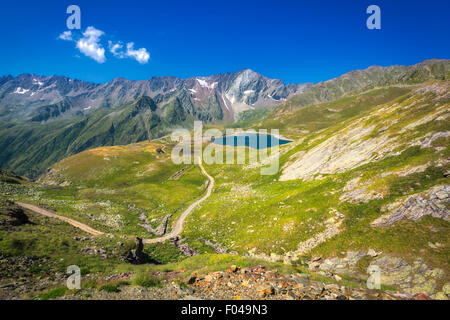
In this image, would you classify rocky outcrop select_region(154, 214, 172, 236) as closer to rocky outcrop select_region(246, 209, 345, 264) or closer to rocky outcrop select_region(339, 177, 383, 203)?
rocky outcrop select_region(246, 209, 345, 264)

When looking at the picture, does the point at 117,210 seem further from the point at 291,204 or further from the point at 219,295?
the point at 219,295

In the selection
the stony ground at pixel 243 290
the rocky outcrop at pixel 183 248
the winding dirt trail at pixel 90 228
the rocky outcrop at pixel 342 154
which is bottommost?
the rocky outcrop at pixel 183 248

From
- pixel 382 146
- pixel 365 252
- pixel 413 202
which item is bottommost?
pixel 365 252

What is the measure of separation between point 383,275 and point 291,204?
20.8 metres

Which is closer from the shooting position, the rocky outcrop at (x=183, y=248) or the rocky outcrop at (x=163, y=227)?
the rocky outcrop at (x=183, y=248)

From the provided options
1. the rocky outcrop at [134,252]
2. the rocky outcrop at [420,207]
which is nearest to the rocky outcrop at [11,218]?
the rocky outcrop at [134,252]

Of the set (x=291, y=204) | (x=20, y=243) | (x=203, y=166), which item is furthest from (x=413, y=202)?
(x=203, y=166)

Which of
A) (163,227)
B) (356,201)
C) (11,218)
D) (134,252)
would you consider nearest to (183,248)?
(134,252)

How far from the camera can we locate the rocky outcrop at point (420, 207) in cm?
2161

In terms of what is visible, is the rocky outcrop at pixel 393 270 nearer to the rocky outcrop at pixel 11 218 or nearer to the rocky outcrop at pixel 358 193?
the rocky outcrop at pixel 358 193

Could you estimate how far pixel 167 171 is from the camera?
11994cm

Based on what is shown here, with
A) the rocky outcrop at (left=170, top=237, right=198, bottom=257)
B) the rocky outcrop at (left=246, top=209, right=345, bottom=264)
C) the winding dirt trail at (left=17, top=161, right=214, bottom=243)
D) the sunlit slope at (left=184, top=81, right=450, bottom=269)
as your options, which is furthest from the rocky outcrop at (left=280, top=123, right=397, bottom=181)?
the rocky outcrop at (left=170, top=237, right=198, bottom=257)

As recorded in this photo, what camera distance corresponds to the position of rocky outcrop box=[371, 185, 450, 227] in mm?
21609
